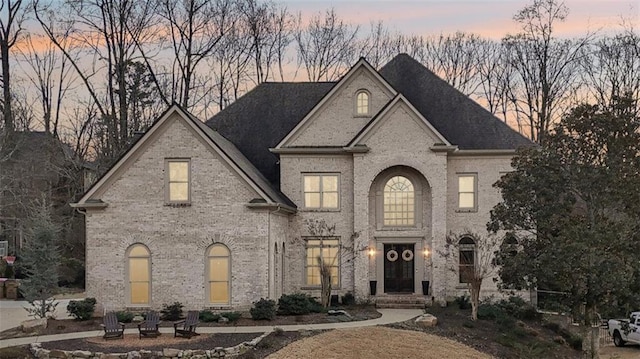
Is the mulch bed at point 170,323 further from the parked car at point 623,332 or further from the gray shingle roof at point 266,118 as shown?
the parked car at point 623,332

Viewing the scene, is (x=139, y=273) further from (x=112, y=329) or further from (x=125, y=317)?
(x=112, y=329)

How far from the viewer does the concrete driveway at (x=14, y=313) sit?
955 inches

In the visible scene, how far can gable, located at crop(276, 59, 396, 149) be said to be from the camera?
29328 millimetres

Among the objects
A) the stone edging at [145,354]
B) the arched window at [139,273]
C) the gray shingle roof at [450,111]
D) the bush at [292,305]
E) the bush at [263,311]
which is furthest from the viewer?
the gray shingle roof at [450,111]

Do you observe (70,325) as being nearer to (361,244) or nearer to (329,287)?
(329,287)

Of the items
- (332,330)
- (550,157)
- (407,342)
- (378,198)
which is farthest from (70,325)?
(550,157)

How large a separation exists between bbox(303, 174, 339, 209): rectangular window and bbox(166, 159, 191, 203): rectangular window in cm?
638

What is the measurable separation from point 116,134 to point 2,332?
2103 cm

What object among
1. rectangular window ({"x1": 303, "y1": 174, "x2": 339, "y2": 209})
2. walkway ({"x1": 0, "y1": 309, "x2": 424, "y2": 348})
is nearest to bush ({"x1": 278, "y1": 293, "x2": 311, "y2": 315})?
walkway ({"x1": 0, "y1": 309, "x2": 424, "y2": 348})

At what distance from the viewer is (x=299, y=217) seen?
29.3 meters

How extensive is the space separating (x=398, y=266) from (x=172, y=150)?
1157 centimetres

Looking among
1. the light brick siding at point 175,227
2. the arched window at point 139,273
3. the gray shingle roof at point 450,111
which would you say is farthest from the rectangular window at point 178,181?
the gray shingle roof at point 450,111

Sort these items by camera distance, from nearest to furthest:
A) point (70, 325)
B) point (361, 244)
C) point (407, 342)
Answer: point (407, 342) < point (70, 325) < point (361, 244)

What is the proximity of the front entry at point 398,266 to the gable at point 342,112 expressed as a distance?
5478 mm
